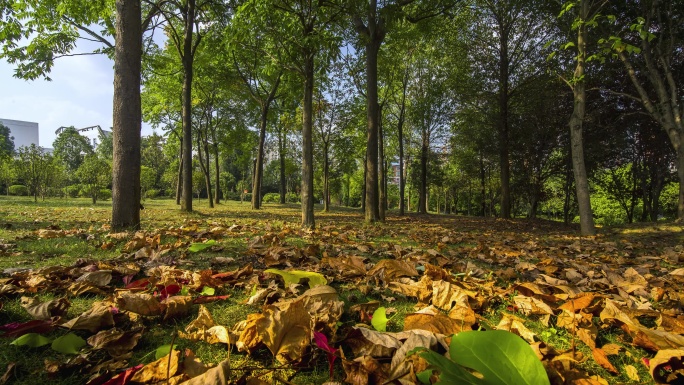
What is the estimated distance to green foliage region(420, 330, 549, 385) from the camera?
704 mm

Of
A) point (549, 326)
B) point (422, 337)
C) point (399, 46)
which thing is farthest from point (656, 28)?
point (422, 337)

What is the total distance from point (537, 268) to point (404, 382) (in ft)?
7.22

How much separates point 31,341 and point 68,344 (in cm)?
15

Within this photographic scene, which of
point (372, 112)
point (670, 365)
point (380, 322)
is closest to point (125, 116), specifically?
point (380, 322)

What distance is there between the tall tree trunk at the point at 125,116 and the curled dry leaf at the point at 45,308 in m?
4.18

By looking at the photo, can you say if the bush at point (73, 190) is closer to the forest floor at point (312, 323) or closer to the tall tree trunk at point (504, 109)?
the forest floor at point (312, 323)

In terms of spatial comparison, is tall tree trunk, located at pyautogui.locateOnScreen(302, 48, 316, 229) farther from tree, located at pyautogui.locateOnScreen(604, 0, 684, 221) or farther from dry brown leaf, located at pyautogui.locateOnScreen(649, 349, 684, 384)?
tree, located at pyautogui.locateOnScreen(604, 0, 684, 221)

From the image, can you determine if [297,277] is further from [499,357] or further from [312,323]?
[499,357]

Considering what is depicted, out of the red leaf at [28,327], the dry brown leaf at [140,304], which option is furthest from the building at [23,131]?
the dry brown leaf at [140,304]

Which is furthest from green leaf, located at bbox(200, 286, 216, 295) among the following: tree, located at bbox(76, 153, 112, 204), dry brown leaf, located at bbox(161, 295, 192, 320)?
tree, located at bbox(76, 153, 112, 204)

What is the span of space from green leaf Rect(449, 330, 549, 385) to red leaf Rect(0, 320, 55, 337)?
1551 millimetres

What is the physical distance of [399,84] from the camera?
20781 millimetres

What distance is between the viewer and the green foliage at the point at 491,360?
70 centimetres

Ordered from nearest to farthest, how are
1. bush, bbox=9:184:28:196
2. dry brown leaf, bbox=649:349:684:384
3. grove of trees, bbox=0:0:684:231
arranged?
dry brown leaf, bbox=649:349:684:384
grove of trees, bbox=0:0:684:231
bush, bbox=9:184:28:196
